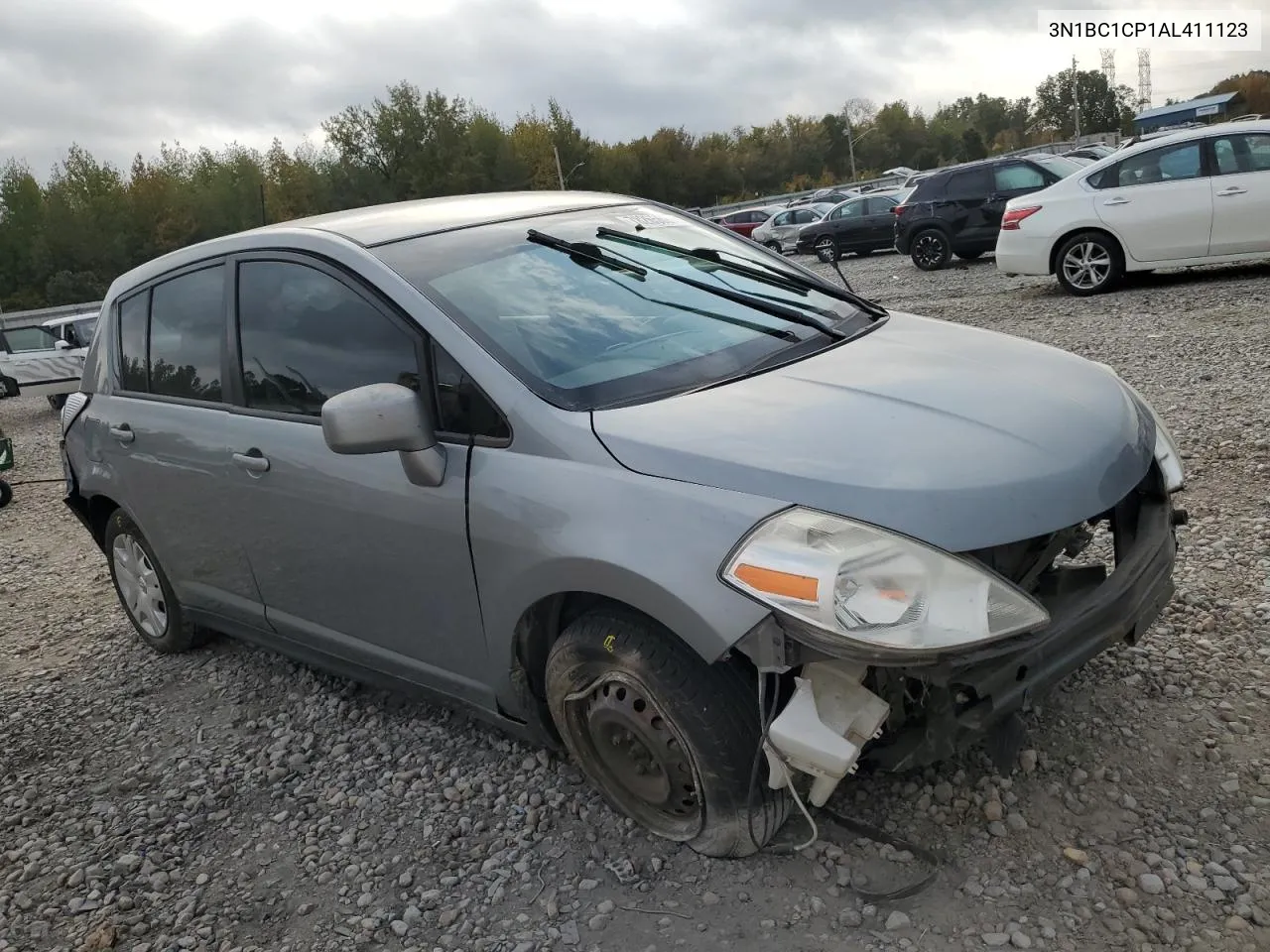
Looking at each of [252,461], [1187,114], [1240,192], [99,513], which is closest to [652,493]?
[252,461]

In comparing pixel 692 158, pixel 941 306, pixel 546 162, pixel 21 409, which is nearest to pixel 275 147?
pixel 546 162

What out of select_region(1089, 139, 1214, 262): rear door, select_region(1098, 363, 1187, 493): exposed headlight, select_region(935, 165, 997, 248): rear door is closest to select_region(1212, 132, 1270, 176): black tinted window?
select_region(1089, 139, 1214, 262): rear door

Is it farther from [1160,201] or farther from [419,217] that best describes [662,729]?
[1160,201]

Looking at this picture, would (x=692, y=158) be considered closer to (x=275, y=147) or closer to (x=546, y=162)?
(x=546, y=162)

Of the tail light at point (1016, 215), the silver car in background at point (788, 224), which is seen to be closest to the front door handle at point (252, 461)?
the tail light at point (1016, 215)

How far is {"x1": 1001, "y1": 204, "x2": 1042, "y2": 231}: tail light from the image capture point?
10.7 meters

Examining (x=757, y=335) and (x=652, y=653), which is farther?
(x=757, y=335)

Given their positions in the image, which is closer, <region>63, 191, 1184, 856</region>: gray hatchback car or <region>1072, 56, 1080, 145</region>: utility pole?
<region>63, 191, 1184, 856</region>: gray hatchback car

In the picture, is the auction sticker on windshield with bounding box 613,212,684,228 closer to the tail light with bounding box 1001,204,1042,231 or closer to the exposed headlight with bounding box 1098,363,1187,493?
the exposed headlight with bounding box 1098,363,1187,493

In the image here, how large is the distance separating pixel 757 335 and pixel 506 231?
0.90 meters

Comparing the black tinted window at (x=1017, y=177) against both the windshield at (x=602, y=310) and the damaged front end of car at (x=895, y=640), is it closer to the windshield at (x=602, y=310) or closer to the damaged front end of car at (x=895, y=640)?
the windshield at (x=602, y=310)

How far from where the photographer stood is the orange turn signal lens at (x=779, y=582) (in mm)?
2119

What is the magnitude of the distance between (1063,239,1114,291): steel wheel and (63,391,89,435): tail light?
9.41m

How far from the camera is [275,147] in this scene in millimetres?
63156
